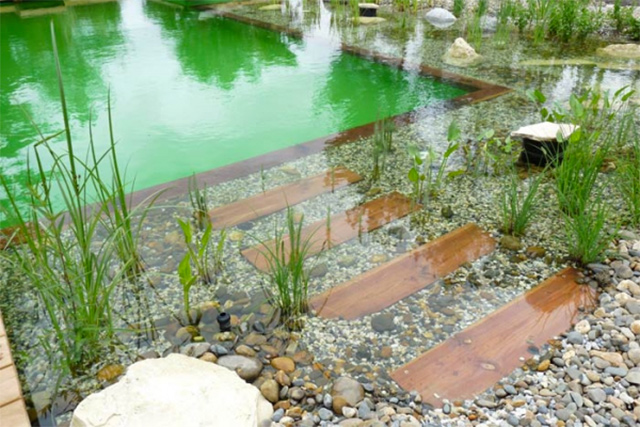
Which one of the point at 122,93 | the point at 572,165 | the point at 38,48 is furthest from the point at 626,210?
the point at 38,48

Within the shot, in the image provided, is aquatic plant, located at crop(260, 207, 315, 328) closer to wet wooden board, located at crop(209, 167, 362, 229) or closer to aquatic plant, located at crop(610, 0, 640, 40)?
wet wooden board, located at crop(209, 167, 362, 229)

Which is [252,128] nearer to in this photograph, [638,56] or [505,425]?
[505,425]

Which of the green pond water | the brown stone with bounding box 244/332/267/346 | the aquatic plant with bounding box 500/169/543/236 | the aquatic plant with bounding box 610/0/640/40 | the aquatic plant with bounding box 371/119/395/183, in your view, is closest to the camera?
the brown stone with bounding box 244/332/267/346

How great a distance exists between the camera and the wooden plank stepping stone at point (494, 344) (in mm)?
2020

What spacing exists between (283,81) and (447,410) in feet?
14.0

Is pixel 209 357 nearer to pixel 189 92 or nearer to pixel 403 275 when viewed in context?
pixel 403 275

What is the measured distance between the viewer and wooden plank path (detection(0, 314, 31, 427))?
1739 mm

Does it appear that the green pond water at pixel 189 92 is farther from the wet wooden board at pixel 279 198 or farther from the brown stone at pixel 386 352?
the brown stone at pixel 386 352

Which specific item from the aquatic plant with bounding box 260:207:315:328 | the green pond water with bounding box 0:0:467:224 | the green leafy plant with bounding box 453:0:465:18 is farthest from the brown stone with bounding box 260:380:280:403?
the green leafy plant with bounding box 453:0:465:18

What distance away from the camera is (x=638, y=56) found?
5781 millimetres

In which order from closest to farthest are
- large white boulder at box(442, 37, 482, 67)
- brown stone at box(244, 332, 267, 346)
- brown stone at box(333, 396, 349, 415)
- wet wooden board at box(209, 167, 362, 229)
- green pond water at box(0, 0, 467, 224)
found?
brown stone at box(333, 396, 349, 415) < brown stone at box(244, 332, 267, 346) < wet wooden board at box(209, 167, 362, 229) < green pond water at box(0, 0, 467, 224) < large white boulder at box(442, 37, 482, 67)

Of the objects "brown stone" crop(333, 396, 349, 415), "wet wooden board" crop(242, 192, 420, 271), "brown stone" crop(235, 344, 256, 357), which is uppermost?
"wet wooden board" crop(242, 192, 420, 271)

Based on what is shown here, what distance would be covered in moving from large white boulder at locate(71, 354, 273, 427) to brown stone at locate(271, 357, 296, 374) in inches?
9.2

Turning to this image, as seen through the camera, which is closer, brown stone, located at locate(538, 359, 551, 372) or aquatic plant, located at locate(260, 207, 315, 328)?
brown stone, located at locate(538, 359, 551, 372)
